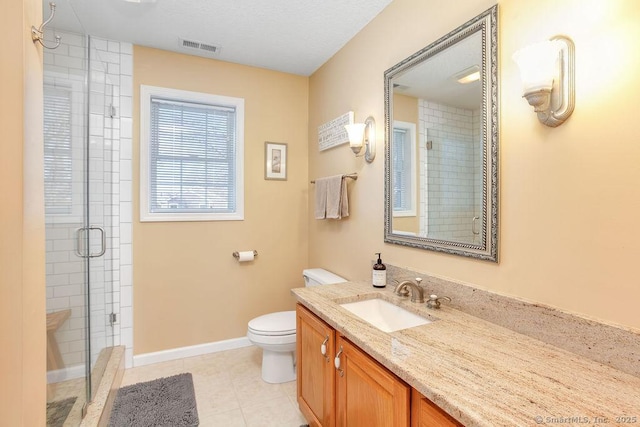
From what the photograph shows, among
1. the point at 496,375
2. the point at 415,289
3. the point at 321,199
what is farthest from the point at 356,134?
the point at 496,375

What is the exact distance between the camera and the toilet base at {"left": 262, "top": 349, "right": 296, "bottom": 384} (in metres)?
2.30

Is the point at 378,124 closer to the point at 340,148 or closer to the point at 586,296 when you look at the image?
the point at 340,148

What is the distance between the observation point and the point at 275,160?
2.97 meters

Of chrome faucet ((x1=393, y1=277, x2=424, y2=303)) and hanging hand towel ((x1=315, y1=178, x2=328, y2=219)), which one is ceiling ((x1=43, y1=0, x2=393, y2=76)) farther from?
chrome faucet ((x1=393, y1=277, x2=424, y2=303))

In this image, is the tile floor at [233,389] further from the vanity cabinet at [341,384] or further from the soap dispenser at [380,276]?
the soap dispenser at [380,276]

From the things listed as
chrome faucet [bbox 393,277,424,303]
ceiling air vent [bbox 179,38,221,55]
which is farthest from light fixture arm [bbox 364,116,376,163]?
ceiling air vent [bbox 179,38,221,55]

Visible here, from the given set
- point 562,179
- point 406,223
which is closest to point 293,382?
point 406,223

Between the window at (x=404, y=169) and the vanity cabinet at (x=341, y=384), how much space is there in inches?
32.0

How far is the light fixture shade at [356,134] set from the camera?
2152 millimetres

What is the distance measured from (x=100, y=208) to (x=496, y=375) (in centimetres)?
258

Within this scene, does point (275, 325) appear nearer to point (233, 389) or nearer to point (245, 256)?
point (233, 389)

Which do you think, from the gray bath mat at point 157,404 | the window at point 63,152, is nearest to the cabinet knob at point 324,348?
the gray bath mat at point 157,404

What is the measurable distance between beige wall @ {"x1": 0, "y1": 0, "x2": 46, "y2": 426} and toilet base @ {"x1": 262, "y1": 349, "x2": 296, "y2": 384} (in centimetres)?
141

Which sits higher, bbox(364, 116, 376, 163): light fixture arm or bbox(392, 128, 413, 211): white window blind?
bbox(364, 116, 376, 163): light fixture arm
